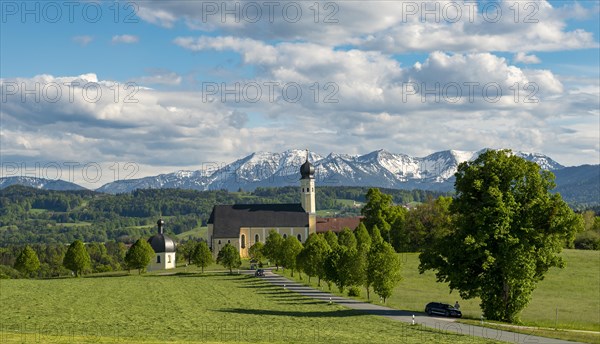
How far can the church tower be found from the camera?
546ft

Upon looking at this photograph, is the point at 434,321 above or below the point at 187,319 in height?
below

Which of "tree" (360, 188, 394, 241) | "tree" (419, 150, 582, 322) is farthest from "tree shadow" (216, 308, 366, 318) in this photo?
"tree" (360, 188, 394, 241)

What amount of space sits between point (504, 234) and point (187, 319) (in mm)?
26149

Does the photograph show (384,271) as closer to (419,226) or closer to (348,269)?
(348,269)

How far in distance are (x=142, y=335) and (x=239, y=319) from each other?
1333 centimetres

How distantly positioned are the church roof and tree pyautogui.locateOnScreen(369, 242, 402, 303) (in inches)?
3697

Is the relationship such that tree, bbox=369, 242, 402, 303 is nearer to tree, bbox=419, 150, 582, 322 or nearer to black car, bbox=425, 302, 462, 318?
tree, bbox=419, 150, 582, 322

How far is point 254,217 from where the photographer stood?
545ft

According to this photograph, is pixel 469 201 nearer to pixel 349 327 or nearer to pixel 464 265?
pixel 464 265

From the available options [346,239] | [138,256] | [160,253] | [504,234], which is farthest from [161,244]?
[504,234]

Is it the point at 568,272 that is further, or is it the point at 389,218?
the point at 389,218

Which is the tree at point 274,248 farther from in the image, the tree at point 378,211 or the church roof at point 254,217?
the church roof at point 254,217

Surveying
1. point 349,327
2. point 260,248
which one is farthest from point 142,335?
point 260,248

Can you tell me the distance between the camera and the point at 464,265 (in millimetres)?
57750
